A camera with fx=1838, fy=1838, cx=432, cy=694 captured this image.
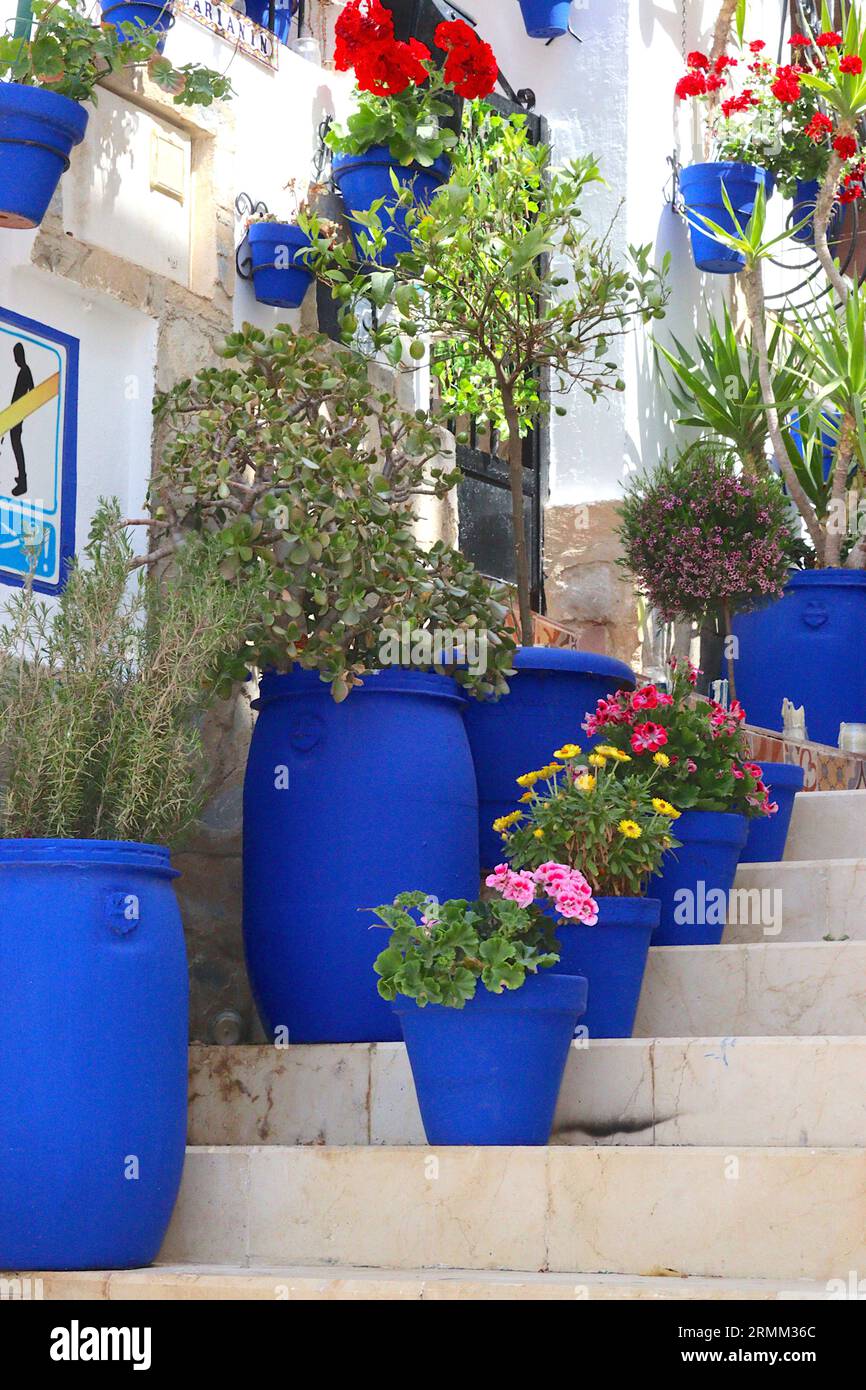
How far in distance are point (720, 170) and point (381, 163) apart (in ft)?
7.20

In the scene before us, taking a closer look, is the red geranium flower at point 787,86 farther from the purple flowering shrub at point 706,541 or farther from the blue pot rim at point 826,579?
the blue pot rim at point 826,579

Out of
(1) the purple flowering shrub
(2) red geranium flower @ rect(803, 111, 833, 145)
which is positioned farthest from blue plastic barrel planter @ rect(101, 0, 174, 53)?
(2) red geranium flower @ rect(803, 111, 833, 145)

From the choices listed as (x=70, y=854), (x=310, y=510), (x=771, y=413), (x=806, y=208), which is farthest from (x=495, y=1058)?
(x=806, y=208)

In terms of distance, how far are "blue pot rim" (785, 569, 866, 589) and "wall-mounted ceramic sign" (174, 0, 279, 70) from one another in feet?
6.98

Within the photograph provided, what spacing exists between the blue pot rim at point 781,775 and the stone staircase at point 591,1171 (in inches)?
23.7

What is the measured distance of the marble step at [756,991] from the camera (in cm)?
314

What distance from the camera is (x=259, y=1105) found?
310cm

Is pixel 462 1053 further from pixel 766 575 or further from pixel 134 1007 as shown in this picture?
pixel 766 575

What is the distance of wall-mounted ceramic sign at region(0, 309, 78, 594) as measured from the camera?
10.6 feet

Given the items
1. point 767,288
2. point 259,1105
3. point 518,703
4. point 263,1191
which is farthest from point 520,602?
point 767,288

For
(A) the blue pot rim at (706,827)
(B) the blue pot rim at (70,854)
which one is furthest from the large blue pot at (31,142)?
(A) the blue pot rim at (706,827)

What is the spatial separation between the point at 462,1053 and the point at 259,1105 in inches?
21.9

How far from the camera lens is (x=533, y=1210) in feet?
8.41

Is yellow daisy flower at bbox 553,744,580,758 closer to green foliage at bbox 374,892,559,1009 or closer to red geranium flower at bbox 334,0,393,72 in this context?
green foliage at bbox 374,892,559,1009
